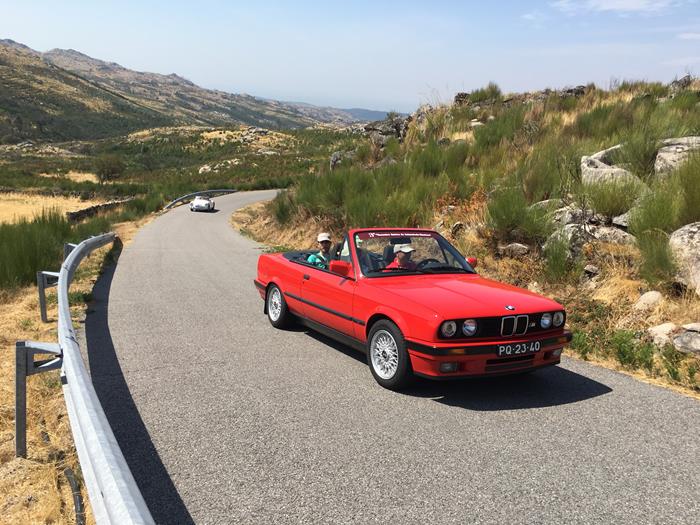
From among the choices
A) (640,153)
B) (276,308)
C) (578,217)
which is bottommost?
(276,308)

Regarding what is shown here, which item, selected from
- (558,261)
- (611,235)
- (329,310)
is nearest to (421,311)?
(329,310)

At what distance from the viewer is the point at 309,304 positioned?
714 cm

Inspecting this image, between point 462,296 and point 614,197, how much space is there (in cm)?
507

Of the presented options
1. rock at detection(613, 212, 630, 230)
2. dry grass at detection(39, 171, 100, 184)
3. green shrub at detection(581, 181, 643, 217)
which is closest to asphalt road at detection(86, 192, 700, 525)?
rock at detection(613, 212, 630, 230)

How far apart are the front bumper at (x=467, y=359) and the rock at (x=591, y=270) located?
3.67m

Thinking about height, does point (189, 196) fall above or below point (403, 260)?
below

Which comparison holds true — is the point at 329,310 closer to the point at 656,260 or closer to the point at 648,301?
the point at 648,301

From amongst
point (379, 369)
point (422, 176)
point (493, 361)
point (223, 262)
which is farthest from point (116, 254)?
point (493, 361)

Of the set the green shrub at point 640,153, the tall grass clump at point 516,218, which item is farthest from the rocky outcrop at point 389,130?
the tall grass clump at point 516,218

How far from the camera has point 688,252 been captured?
7438 millimetres

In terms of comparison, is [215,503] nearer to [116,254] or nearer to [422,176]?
[422,176]

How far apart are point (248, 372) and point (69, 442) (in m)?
2.03

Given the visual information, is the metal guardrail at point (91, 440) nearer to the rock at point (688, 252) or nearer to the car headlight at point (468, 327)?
the car headlight at point (468, 327)

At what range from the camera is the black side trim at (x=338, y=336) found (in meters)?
6.16
